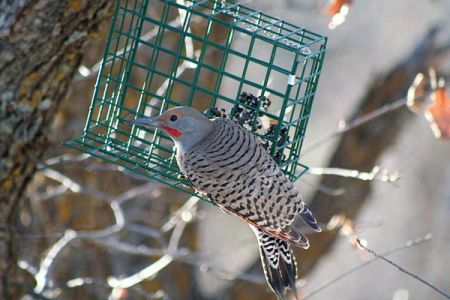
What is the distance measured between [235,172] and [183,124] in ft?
1.29

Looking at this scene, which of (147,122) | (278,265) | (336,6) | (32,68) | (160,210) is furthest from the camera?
(160,210)

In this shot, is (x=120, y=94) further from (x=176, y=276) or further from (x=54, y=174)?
(x=176, y=276)

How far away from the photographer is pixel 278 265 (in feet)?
15.4

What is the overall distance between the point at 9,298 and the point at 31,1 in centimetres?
191

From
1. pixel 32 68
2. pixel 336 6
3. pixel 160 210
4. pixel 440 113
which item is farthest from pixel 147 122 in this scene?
pixel 160 210

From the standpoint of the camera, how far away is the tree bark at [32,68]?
13.9 ft

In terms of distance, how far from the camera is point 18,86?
14.4 ft

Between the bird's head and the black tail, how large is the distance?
714 mm

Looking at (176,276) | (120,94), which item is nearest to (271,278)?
(120,94)

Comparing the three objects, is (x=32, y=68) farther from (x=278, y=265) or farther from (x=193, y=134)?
(x=278, y=265)

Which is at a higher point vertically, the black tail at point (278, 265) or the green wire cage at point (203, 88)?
the green wire cage at point (203, 88)

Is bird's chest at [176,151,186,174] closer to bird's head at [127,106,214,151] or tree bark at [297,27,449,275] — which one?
bird's head at [127,106,214,151]

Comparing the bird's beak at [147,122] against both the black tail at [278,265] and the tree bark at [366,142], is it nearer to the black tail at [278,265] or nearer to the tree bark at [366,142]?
the black tail at [278,265]

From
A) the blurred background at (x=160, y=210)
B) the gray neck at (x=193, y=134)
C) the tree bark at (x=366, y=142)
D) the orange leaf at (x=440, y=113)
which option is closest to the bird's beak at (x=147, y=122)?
the gray neck at (x=193, y=134)
